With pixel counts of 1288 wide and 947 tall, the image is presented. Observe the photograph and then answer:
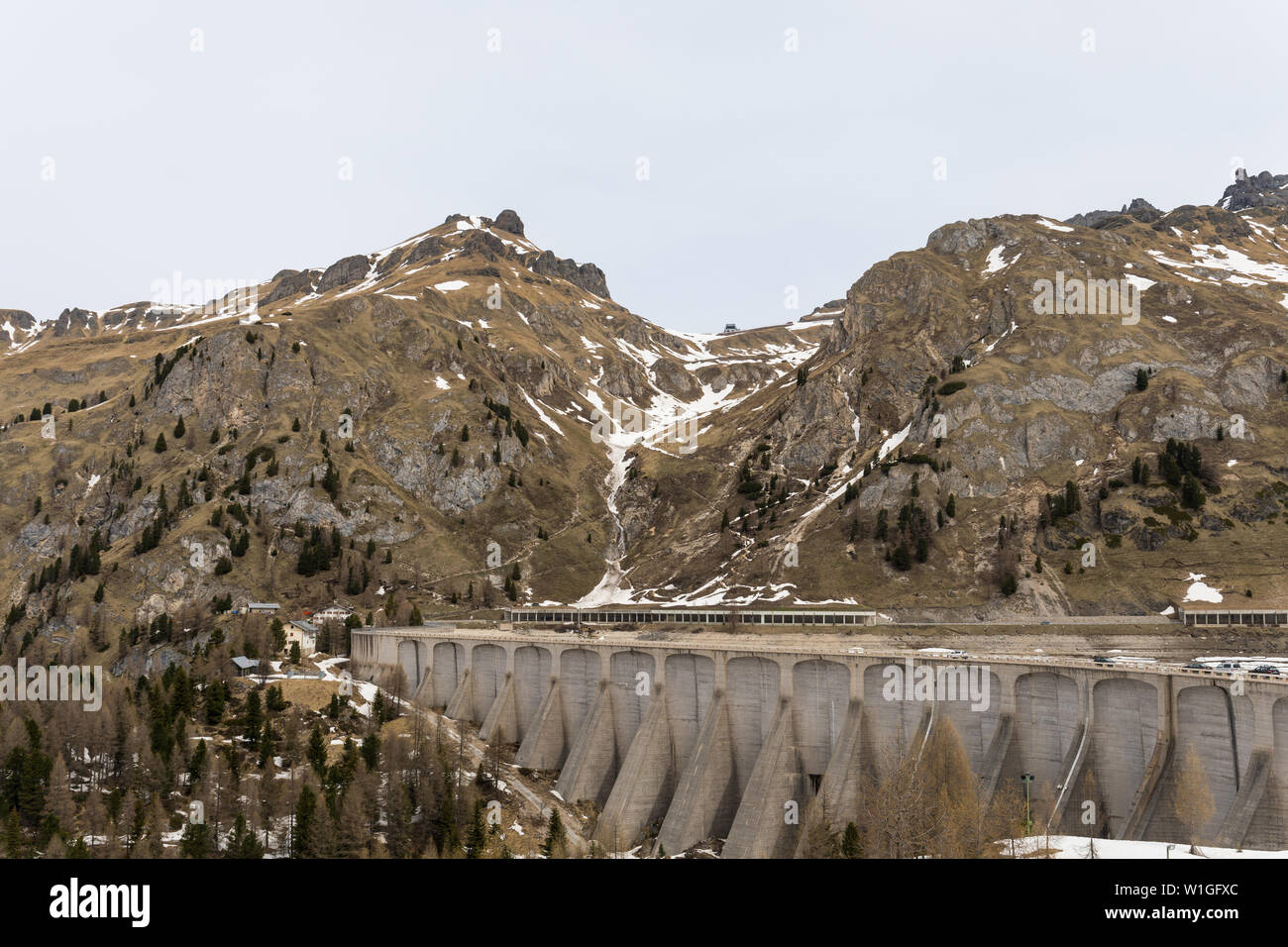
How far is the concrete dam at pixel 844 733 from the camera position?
55312 mm

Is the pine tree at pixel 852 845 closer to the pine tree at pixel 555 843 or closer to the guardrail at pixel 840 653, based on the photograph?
the guardrail at pixel 840 653

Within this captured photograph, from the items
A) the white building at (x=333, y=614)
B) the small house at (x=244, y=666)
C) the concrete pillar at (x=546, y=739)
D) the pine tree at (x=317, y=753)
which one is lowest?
the concrete pillar at (x=546, y=739)

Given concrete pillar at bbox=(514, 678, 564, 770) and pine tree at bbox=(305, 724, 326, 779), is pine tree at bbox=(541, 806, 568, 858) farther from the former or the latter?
concrete pillar at bbox=(514, 678, 564, 770)

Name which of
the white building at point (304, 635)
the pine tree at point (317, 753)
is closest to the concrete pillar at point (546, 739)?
the pine tree at point (317, 753)

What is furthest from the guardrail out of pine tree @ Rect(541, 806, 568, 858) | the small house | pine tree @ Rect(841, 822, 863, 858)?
the small house

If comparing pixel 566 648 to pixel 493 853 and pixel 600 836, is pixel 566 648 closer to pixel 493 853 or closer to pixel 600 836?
pixel 600 836

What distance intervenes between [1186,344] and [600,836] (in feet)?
585

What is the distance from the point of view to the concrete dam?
2178 inches

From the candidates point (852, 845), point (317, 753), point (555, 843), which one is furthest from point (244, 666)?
point (852, 845)

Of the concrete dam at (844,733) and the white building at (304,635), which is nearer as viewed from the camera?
the concrete dam at (844,733)
